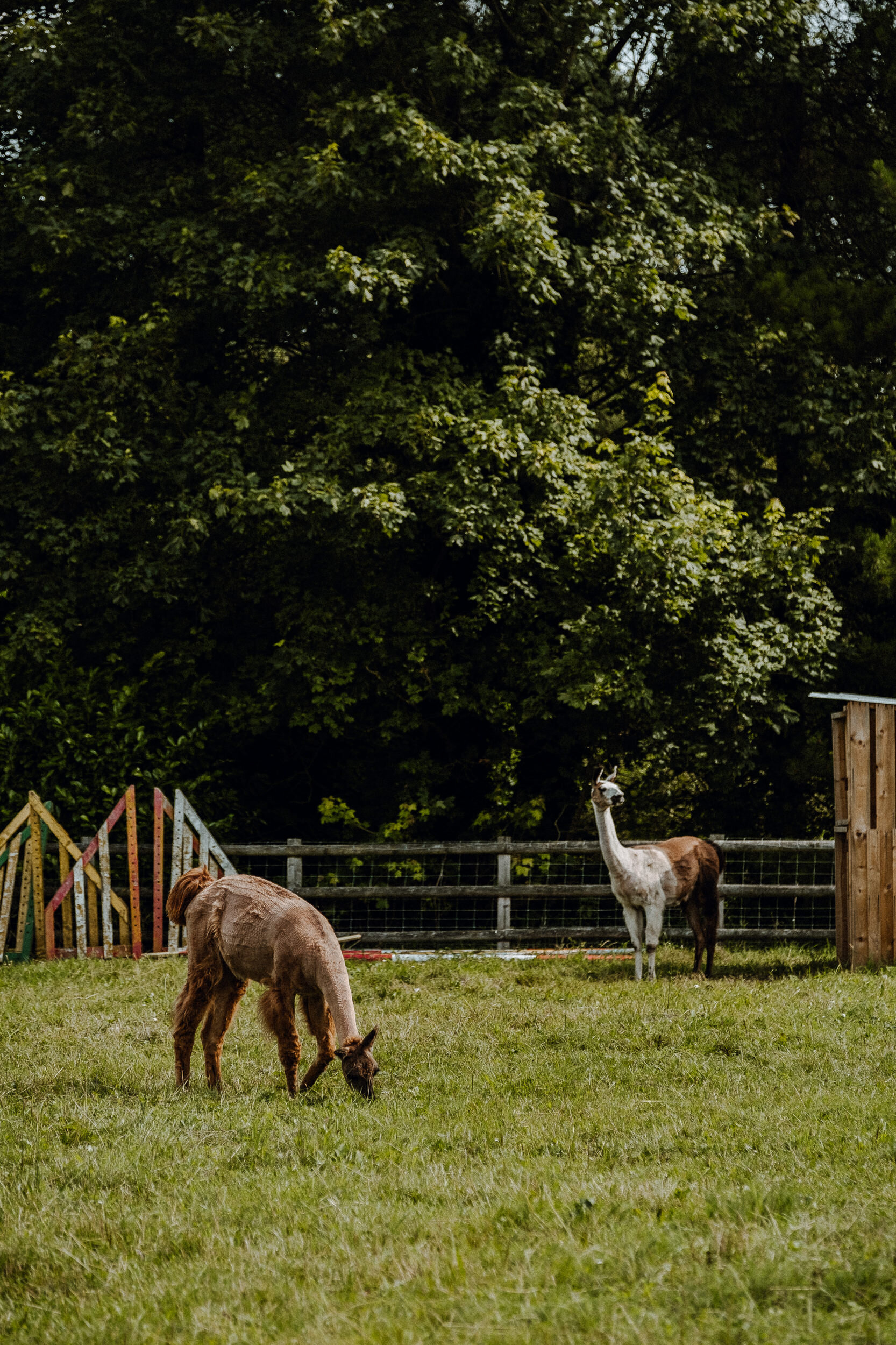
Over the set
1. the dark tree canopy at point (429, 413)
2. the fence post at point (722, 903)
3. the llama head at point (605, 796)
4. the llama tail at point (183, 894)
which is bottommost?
the fence post at point (722, 903)

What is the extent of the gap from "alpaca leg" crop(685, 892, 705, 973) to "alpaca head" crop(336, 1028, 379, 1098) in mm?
5468

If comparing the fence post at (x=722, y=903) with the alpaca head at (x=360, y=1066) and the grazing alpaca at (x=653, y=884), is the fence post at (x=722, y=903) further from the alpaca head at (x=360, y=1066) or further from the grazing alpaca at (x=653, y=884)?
the alpaca head at (x=360, y=1066)

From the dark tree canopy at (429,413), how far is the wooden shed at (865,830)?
2.48 m

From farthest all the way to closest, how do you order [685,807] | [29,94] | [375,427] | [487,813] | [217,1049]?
1. [685,807]
2. [487,813]
3. [29,94]
4. [375,427]
5. [217,1049]

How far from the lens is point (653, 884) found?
11.6 meters

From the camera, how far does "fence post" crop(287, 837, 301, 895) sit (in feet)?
46.7

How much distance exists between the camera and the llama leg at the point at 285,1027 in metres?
6.99

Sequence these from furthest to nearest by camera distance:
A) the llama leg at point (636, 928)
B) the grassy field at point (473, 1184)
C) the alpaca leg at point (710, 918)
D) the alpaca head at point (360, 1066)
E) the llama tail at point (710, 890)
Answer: the llama tail at point (710, 890) → the alpaca leg at point (710, 918) → the llama leg at point (636, 928) → the alpaca head at point (360, 1066) → the grassy field at point (473, 1184)

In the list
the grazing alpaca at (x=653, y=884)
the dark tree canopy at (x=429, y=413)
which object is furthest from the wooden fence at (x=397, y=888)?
the grazing alpaca at (x=653, y=884)

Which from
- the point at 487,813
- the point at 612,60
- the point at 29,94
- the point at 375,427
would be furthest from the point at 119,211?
the point at 487,813

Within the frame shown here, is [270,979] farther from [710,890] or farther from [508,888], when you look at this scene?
[508,888]

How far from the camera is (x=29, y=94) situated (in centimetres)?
1452

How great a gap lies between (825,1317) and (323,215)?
12.8 m

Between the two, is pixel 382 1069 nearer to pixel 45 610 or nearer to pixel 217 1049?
pixel 217 1049
